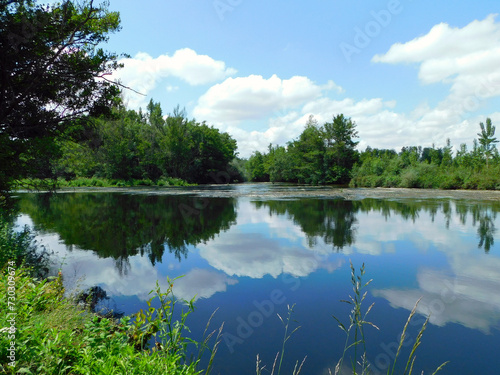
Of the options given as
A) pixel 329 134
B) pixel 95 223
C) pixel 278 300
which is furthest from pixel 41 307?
pixel 329 134

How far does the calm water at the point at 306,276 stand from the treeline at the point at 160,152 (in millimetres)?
36555

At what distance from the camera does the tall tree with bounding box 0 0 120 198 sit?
281 inches

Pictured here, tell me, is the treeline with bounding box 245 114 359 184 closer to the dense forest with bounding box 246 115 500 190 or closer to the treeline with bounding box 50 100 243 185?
the dense forest with bounding box 246 115 500 190

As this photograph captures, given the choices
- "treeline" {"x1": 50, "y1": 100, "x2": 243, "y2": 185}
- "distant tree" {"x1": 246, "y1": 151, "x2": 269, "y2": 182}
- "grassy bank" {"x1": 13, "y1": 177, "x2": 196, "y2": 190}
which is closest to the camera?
"grassy bank" {"x1": 13, "y1": 177, "x2": 196, "y2": 190}

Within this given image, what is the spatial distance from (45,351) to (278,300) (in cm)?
402

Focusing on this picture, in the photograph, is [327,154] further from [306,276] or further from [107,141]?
[306,276]

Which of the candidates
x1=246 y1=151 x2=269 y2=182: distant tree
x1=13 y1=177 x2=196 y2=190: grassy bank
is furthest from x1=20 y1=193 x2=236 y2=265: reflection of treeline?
x1=246 y1=151 x2=269 y2=182: distant tree

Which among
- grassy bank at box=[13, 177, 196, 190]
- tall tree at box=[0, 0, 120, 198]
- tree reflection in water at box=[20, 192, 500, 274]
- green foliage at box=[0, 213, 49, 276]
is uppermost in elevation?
tall tree at box=[0, 0, 120, 198]

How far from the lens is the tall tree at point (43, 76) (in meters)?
7.13

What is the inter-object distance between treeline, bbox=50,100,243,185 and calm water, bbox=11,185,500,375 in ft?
120

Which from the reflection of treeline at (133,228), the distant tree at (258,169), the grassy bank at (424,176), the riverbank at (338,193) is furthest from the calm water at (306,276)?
the distant tree at (258,169)

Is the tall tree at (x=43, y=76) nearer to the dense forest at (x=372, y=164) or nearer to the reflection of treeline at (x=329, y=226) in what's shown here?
the reflection of treeline at (x=329, y=226)

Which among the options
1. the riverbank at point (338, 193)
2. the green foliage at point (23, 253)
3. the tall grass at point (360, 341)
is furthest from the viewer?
the riverbank at point (338, 193)

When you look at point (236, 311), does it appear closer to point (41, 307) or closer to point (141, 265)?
point (41, 307)
